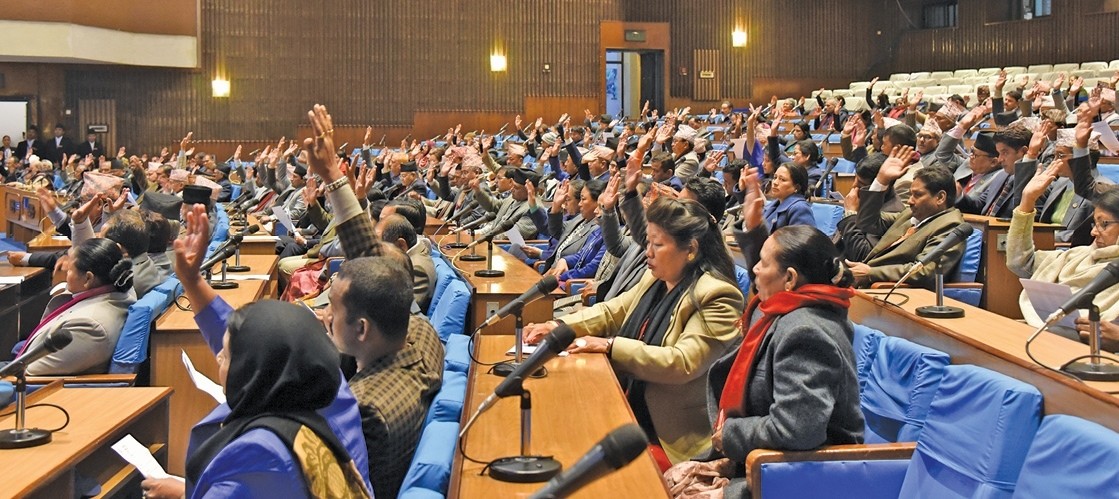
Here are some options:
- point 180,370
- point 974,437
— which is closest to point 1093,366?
point 974,437

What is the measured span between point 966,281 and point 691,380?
2.20 metres

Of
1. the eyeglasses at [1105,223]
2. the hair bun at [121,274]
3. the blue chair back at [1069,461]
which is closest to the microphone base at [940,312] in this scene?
the eyeglasses at [1105,223]

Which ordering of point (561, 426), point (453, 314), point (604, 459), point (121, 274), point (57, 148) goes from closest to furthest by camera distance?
point (604, 459) → point (561, 426) → point (453, 314) → point (121, 274) → point (57, 148)

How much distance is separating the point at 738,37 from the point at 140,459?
1714 cm

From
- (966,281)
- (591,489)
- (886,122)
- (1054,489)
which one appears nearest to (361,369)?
(591,489)

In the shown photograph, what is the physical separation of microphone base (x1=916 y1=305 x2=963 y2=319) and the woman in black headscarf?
6.99 feet

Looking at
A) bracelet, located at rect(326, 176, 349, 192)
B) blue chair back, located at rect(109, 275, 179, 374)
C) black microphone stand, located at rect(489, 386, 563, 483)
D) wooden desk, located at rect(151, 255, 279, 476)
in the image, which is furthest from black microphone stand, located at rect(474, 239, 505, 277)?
black microphone stand, located at rect(489, 386, 563, 483)

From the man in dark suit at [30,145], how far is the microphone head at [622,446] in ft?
56.5

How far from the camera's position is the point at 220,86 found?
56.0 feet

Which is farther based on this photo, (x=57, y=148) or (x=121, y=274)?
(x=57, y=148)

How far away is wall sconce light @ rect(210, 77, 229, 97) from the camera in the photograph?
17.0 metres

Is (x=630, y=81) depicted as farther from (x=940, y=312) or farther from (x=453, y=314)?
(x=940, y=312)

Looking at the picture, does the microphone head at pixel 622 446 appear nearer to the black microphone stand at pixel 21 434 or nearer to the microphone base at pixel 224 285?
the black microphone stand at pixel 21 434

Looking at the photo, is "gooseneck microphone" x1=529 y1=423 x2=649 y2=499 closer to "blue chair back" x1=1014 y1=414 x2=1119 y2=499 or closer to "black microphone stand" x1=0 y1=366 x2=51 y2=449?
"blue chair back" x1=1014 y1=414 x2=1119 y2=499
